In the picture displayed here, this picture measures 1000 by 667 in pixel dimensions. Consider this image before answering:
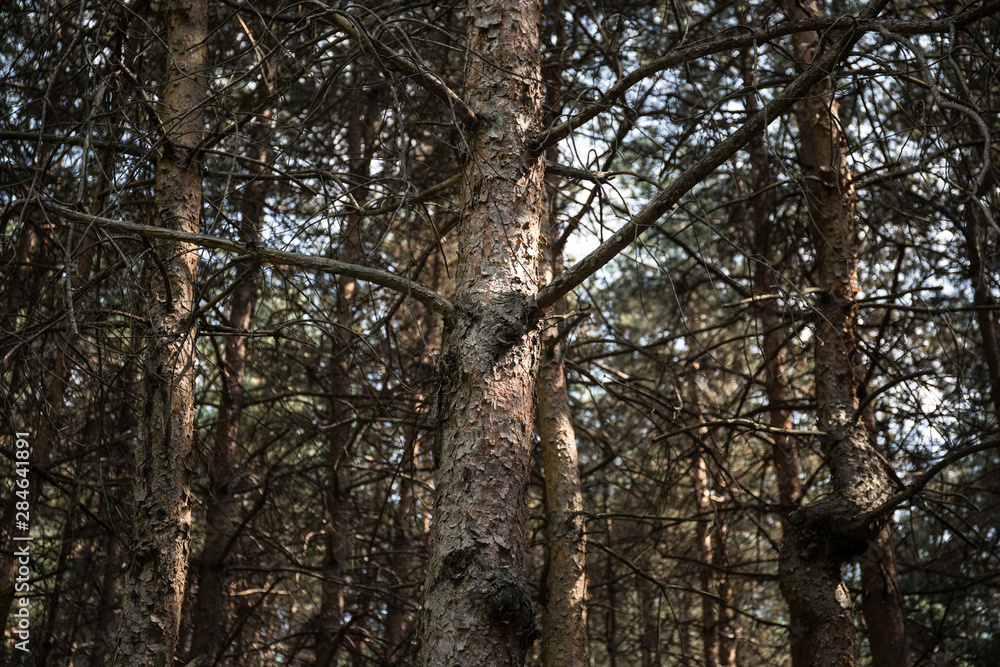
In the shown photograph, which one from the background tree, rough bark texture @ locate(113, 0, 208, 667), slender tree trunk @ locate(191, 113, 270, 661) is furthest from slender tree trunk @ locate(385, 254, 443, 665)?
rough bark texture @ locate(113, 0, 208, 667)

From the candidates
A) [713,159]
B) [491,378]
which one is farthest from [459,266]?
[713,159]

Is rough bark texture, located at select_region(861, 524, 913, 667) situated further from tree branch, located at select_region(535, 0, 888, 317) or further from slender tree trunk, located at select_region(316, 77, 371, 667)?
slender tree trunk, located at select_region(316, 77, 371, 667)

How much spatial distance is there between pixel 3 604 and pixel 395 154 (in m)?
4.08

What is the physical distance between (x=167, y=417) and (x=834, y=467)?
367 cm

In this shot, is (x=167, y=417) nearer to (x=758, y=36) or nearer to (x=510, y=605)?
(x=510, y=605)

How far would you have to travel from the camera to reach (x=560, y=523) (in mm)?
5008

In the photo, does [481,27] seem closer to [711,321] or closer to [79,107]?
[79,107]

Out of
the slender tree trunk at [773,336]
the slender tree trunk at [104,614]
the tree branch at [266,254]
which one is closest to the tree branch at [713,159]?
the tree branch at [266,254]

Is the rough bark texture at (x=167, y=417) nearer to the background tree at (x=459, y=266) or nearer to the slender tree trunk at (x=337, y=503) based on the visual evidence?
the background tree at (x=459, y=266)

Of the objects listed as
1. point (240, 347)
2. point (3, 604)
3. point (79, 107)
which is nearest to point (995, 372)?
point (240, 347)

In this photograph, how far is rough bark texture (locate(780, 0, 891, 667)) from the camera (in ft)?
13.8

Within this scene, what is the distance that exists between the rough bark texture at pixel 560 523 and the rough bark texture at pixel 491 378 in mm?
1353

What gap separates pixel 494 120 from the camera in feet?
10.8

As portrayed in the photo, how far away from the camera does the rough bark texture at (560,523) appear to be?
473 centimetres
